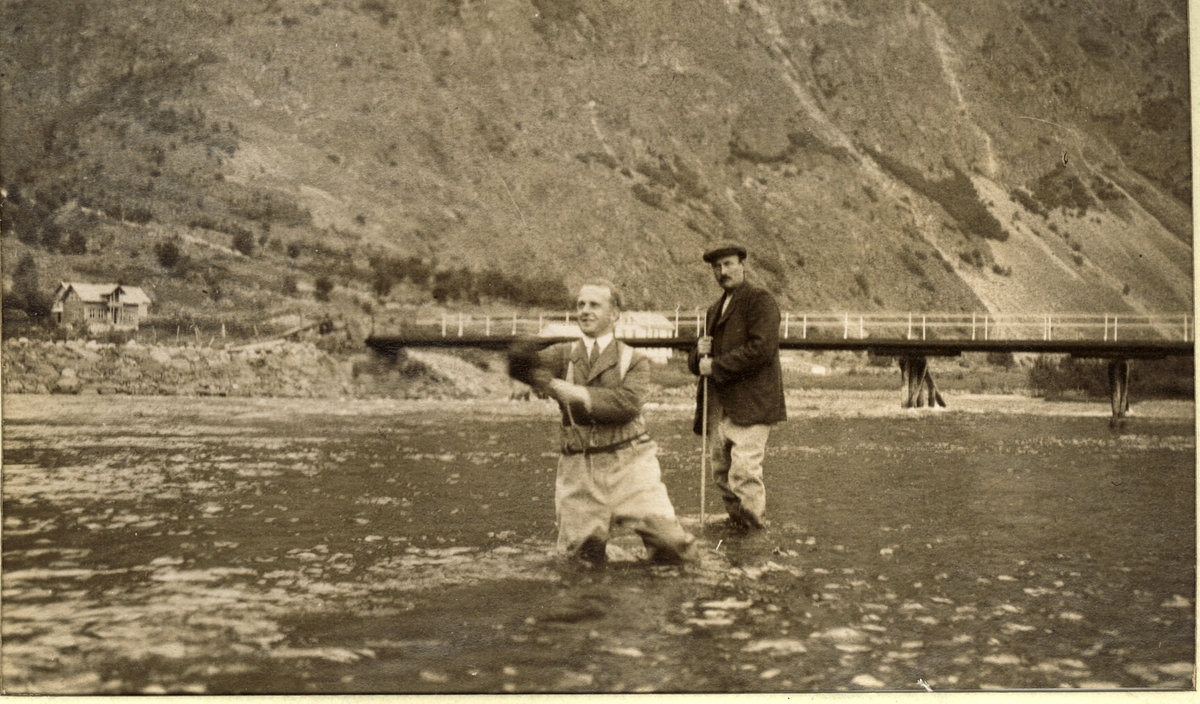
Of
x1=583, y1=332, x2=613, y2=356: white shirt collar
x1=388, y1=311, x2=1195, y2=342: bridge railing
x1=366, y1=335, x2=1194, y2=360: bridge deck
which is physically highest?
x1=388, y1=311, x2=1195, y2=342: bridge railing

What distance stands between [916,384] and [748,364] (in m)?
1.14

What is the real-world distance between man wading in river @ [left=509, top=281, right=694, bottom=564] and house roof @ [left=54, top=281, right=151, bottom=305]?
190cm

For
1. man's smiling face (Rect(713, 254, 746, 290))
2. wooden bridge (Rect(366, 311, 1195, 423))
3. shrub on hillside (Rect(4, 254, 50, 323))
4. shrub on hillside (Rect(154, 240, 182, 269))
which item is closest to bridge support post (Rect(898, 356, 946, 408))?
wooden bridge (Rect(366, 311, 1195, 423))

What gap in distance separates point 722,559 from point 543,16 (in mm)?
2736

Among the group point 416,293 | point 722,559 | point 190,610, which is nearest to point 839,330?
point 722,559

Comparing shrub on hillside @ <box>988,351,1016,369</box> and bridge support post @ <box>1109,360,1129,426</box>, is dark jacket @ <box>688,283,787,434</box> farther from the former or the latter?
bridge support post @ <box>1109,360,1129,426</box>

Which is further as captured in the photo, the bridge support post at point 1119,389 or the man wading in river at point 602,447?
the bridge support post at point 1119,389

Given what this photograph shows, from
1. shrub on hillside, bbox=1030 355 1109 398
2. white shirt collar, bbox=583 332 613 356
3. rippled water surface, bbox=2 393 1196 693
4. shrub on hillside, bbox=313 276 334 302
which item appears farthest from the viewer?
shrub on hillside, bbox=1030 355 1109 398

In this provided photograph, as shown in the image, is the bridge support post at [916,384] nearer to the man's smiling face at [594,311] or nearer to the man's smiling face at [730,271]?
the man's smiling face at [730,271]

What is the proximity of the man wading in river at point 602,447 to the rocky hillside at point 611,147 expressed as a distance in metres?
0.57

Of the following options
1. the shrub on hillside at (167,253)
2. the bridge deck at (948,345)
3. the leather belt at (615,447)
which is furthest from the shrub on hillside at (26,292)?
the leather belt at (615,447)

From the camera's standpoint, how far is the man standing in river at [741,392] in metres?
4.50

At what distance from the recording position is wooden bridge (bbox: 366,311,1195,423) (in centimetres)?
498

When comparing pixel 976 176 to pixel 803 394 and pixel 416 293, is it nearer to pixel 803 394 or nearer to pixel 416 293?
pixel 803 394
